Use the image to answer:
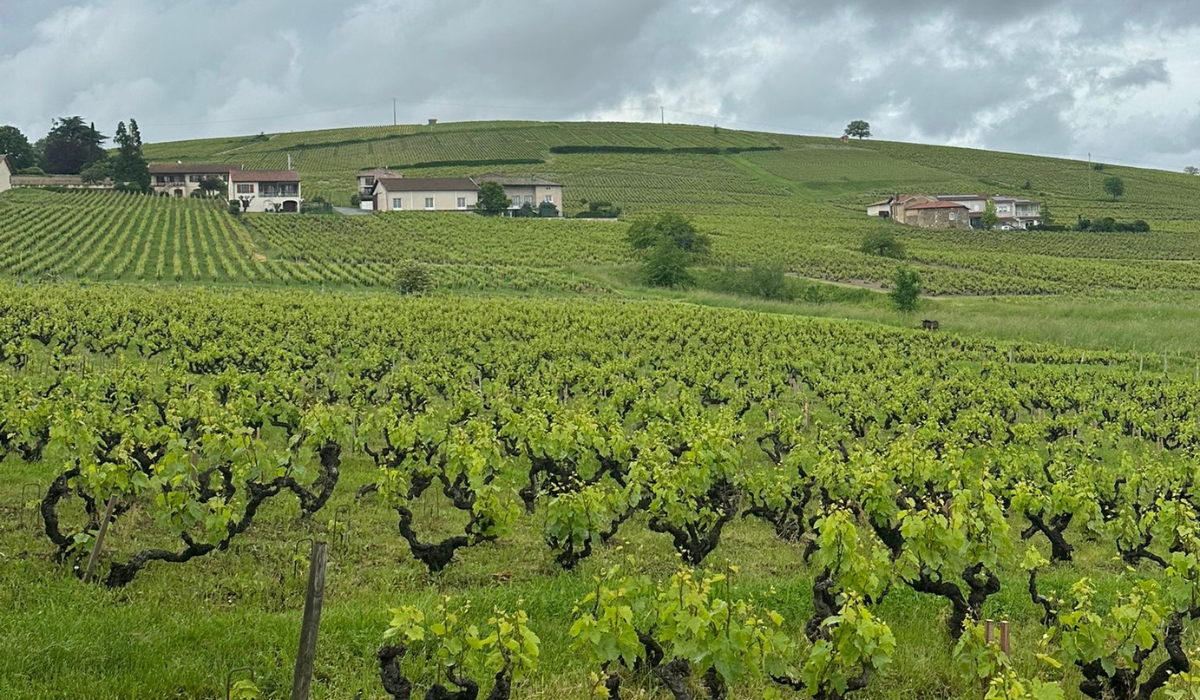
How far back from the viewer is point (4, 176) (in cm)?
9206

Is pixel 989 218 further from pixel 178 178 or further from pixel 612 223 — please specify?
pixel 178 178

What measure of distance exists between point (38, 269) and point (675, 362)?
39.8 m

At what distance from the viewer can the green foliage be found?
81.6 metres

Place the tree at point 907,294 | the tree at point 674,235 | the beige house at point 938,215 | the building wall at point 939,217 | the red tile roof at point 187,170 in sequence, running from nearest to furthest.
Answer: the tree at point 907,294, the tree at point 674,235, the red tile roof at point 187,170, the beige house at point 938,215, the building wall at point 939,217

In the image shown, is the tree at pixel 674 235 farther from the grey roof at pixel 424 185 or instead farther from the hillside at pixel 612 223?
the grey roof at pixel 424 185

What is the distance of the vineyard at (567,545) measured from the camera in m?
7.11

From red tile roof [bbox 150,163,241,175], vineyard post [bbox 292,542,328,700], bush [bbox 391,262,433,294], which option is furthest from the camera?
red tile roof [bbox 150,163,241,175]

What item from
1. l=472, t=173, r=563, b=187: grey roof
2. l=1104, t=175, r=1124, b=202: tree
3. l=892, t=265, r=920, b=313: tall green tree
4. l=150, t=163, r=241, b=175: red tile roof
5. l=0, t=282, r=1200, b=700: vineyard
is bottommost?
l=0, t=282, r=1200, b=700: vineyard

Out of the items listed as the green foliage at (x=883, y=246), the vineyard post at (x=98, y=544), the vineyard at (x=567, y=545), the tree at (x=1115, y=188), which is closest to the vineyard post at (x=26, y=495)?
Answer: the vineyard at (x=567, y=545)

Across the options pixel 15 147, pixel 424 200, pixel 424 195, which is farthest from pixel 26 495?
pixel 15 147

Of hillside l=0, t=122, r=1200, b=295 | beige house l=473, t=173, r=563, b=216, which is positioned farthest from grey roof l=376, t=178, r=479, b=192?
hillside l=0, t=122, r=1200, b=295

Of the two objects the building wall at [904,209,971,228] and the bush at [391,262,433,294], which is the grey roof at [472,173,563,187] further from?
the bush at [391,262,433,294]

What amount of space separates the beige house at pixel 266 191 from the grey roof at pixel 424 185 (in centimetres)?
938

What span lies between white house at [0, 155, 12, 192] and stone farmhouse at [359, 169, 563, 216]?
34302 mm
